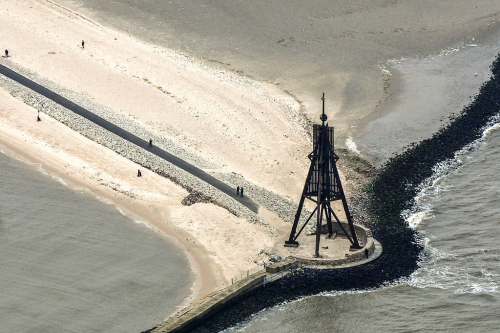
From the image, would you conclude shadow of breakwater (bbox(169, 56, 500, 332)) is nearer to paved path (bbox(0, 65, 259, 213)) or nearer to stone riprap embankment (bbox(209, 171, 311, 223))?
stone riprap embankment (bbox(209, 171, 311, 223))

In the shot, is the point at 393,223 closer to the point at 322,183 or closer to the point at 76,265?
the point at 322,183

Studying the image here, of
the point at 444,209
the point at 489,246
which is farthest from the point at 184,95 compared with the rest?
the point at 489,246

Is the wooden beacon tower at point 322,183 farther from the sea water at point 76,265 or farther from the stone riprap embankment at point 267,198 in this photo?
the sea water at point 76,265

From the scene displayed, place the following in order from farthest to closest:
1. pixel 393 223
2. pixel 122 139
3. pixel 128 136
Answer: pixel 128 136, pixel 122 139, pixel 393 223

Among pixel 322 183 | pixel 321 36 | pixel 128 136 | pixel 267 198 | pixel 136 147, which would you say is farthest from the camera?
pixel 321 36

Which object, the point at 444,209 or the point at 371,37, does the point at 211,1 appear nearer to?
the point at 371,37

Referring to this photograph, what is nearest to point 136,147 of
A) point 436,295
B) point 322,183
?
point 322,183
